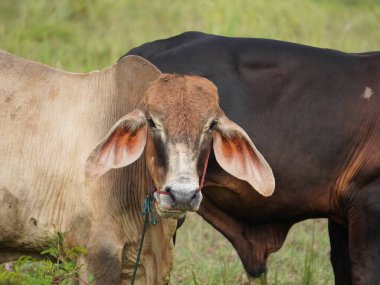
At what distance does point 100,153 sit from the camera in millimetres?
4418

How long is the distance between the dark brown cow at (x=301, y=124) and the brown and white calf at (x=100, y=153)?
22.0 inches

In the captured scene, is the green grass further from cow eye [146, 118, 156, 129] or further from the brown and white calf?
cow eye [146, 118, 156, 129]

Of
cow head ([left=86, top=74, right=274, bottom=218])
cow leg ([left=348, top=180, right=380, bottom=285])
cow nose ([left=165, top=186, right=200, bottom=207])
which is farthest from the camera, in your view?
cow leg ([left=348, top=180, right=380, bottom=285])

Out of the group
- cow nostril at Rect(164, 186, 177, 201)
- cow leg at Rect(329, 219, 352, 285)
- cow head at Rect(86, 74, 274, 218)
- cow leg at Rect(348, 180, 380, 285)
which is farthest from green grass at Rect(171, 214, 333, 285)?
cow nostril at Rect(164, 186, 177, 201)

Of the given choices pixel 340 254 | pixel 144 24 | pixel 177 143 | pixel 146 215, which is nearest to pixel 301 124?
pixel 340 254

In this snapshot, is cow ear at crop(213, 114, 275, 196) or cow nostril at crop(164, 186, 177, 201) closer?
cow nostril at crop(164, 186, 177, 201)

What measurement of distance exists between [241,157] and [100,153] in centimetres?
57

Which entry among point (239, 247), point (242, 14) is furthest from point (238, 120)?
point (242, 14)

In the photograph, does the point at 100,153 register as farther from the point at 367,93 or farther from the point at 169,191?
the point at 367,93

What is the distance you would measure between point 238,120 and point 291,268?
4.62 ft

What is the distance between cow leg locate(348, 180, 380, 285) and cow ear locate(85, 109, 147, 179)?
3.93 ft

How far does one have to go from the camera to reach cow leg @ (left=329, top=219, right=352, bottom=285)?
5.52m

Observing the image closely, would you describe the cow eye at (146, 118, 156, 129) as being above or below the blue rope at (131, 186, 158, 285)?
above

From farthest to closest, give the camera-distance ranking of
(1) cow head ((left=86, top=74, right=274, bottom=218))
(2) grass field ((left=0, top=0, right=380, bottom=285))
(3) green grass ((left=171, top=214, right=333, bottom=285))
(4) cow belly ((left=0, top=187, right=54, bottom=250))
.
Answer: (2) grass field ((left=0, top=0, right=380, bottom=285)), (3) green grass ((left=171, top=214, right=333, bottom=285)), (4) cow belly ((left=0, top=187, right=54, bottom=250)), (1) cow head ((left=86, top=74, right=274, bottom=218))
